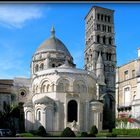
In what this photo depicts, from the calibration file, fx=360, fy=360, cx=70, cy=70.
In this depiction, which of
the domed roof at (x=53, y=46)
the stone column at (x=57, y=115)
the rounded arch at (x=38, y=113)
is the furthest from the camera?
the domed roof at (x=53, y=46)

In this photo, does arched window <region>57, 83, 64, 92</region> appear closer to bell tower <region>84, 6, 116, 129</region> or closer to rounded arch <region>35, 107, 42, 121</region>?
rounded arch <region>35, 107, 42, 121</region>

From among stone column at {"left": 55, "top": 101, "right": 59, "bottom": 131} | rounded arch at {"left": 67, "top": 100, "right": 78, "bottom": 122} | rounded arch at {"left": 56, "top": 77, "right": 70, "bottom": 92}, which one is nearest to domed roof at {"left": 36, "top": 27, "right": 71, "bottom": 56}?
rounded arch at {"left": 56, "top": 77, "right": 70, "bottom": 92}

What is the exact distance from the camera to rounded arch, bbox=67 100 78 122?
5528cm

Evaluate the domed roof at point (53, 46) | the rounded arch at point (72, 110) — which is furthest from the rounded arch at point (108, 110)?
the domed roof at point (53, 46)

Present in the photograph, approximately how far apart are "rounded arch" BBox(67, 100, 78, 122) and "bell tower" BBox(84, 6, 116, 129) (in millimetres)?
18024

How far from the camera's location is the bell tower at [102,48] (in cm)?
7575

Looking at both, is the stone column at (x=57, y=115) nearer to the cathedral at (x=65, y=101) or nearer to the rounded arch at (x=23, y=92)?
the cathedral at (x=65, y=101)

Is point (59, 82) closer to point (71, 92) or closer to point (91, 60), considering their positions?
point (71, 92)

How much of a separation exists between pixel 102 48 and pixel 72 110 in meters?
26.8

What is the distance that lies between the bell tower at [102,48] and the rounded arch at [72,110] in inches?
710

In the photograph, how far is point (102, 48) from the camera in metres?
79.2

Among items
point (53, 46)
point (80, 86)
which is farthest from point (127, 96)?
point (53, 46)

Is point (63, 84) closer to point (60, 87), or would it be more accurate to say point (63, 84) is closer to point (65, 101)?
point (60, 87)

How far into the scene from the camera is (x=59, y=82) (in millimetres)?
55438
